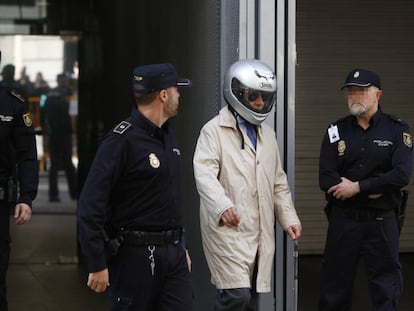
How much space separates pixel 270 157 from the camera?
497cm

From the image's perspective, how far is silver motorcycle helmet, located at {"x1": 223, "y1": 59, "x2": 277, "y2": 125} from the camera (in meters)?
4.86

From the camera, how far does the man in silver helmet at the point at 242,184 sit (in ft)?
15.7

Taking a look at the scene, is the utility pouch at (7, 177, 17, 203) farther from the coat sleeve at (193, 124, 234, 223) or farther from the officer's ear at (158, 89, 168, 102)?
the officer's ear at (158, 89, 168, 102)

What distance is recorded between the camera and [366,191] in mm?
5309

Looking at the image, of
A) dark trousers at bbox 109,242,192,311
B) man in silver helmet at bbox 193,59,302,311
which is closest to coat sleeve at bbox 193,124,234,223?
man in silver helmet at bbox 193,59,302,311

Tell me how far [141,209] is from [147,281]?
34 centimetres

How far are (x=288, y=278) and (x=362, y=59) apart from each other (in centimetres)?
430

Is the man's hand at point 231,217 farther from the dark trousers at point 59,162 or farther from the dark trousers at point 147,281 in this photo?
the dark trousers at point 59,162

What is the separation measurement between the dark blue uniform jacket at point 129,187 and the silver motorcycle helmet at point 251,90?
78 centimetres

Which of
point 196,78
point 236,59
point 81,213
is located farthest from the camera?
point 196,78

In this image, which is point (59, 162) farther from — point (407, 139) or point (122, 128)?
point (122, 128)

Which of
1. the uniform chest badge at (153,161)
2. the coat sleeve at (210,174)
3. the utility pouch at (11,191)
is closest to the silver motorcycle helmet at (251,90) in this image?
the coat sleeve at (210,174)

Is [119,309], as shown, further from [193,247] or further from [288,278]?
[193,247]

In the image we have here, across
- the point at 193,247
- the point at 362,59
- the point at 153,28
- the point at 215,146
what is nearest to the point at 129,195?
the point at 215,146
